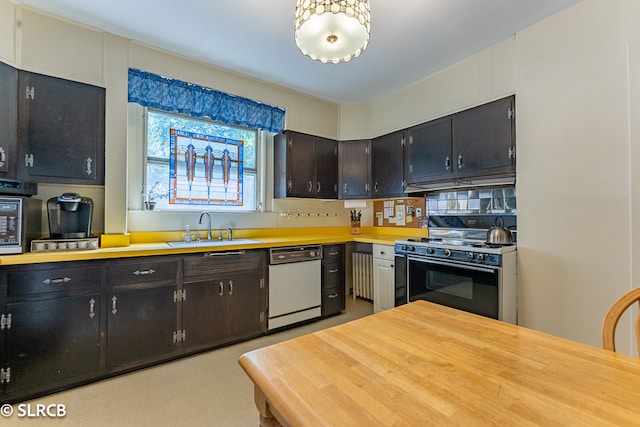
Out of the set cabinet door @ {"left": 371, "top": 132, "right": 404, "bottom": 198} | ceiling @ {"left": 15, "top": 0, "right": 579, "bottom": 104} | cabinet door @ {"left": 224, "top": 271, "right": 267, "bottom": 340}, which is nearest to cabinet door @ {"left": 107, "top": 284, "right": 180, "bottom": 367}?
cabinet door @ {"left": 224, "top": 271, "right": 267, "bottom": 340}

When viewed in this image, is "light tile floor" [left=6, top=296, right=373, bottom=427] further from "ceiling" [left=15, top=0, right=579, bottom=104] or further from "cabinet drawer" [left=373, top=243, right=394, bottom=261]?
"ceiling" [left=15, top=0, right=579, bottom=104]

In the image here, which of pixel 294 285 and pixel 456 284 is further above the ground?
pixel 456 284

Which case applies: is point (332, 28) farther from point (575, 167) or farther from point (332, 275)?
point (332, 275)

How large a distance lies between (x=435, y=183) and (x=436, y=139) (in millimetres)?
471

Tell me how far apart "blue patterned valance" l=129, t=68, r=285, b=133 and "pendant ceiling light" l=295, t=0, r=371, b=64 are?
1873 mm

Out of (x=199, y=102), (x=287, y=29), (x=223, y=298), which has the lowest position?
(x=223, y=298)

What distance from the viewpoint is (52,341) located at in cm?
191

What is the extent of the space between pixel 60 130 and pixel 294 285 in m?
2.38

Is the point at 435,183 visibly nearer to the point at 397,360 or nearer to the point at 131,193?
the point at 397,360

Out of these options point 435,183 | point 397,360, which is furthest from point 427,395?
point 435,183

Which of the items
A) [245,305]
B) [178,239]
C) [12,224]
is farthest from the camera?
[178,239]

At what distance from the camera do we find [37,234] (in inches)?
87.6

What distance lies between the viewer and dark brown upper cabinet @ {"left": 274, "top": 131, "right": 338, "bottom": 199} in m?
3.43

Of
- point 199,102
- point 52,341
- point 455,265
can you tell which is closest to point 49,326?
point 52,341
